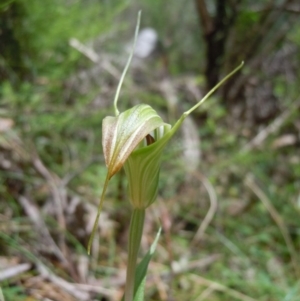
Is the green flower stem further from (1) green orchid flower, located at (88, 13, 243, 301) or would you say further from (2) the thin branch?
(2) the thin branch

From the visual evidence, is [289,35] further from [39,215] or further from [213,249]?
[39,215]

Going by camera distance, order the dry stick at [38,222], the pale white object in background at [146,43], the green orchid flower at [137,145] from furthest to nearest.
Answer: the pale white object in background at [146,43] → the dry stick at [38,222] → the green orchid flower at [137,145]

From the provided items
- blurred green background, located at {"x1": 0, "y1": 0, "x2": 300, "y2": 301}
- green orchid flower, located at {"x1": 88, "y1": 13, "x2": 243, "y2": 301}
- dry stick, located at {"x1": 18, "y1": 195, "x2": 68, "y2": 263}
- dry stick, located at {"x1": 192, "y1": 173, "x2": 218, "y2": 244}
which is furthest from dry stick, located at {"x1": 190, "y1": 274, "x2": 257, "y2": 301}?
green orchid flower, located at {"x1": 88, "y1": 13, "x2": 243, "y2": 301}

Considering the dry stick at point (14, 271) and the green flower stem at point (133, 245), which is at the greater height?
the dry stick at point (14, 271)

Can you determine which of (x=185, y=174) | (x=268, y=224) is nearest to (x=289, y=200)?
(x=268, y=224)

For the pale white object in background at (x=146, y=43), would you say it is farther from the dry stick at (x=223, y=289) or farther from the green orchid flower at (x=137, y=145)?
the green orchid flower at (x=137, y=145)

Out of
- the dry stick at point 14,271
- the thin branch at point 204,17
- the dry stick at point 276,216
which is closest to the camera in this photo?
the dry stick at point 14,271

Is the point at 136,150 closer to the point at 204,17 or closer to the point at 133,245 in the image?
the point at 133,245

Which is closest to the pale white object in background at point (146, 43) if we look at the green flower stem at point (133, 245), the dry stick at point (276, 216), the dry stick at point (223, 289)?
the dry stick at point (276, 216)

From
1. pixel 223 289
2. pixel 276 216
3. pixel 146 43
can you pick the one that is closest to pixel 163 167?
pixel 276 216
